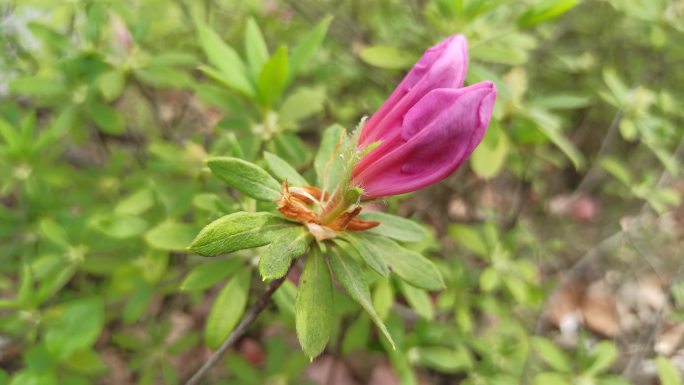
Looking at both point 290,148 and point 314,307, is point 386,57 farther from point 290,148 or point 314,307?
point 314,307

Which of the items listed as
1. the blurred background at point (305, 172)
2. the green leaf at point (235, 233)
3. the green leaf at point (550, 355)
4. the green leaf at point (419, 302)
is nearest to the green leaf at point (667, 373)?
the blurred background at point (305, 172)

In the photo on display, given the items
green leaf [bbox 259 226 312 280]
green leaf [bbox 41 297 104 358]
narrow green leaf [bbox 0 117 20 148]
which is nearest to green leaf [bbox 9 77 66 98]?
narrow green leaf [bbox 0 117 20 148]

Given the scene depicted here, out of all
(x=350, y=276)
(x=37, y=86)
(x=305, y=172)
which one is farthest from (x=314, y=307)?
(x=37, y=86)

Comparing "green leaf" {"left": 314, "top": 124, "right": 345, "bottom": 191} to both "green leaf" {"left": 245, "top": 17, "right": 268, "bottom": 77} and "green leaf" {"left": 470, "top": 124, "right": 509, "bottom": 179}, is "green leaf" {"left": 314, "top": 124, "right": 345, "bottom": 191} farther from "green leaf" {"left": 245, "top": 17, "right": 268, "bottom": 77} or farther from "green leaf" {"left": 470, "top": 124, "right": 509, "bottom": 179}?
"green leaf" {"left": 470, "top": 124, "right": 509, "bottom": 179}

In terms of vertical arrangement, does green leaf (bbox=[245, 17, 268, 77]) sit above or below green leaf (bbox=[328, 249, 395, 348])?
above

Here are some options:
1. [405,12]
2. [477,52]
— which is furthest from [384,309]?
[405,12]
